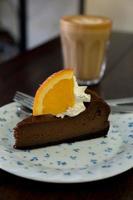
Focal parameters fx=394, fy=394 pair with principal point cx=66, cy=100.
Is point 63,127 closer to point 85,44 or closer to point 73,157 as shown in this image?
point 73,157

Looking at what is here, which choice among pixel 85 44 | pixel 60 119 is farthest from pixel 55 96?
pixel 85 44

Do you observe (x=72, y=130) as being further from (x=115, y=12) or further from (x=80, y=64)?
(x=115, y=12)

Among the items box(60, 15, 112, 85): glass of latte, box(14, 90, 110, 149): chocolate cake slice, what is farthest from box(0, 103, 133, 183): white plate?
box(60, 15, 112, 85): glass of latte

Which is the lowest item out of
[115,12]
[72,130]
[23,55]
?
[115,12]

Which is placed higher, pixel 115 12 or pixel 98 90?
pixel 98 90

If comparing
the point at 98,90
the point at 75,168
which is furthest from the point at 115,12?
A: the point at 75,168

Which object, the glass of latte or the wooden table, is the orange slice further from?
the glass of latte
